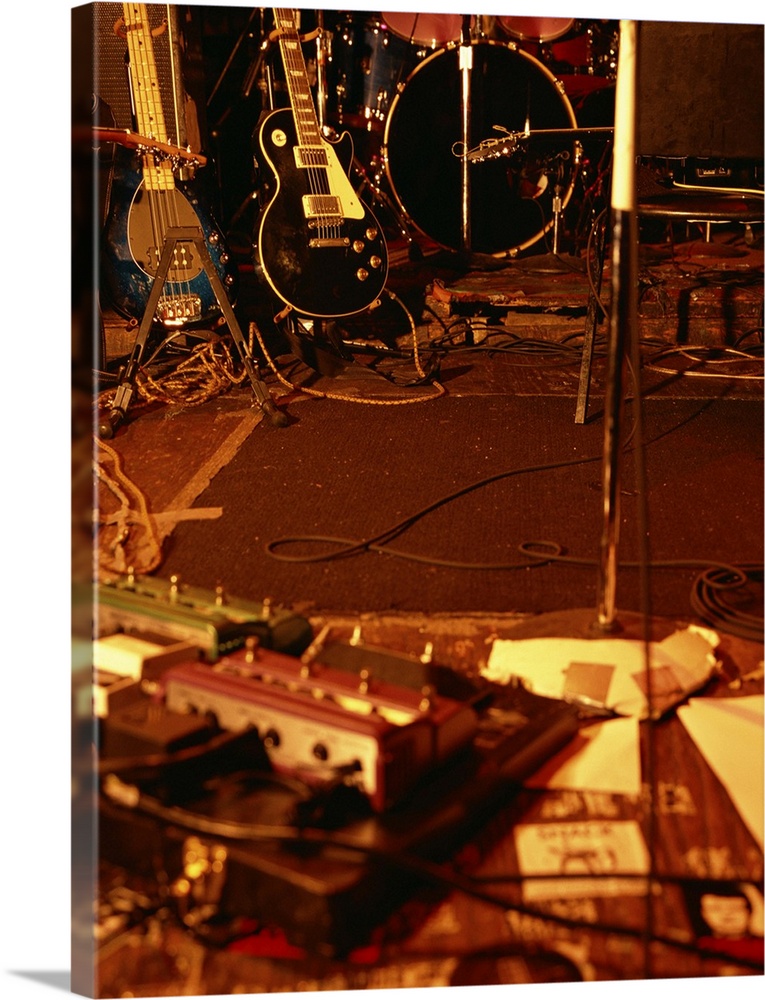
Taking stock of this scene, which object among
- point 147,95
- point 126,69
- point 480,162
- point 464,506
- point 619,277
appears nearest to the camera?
point 619,277

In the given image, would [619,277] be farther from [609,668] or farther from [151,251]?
[151,251]

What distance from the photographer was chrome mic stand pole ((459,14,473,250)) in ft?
14.3

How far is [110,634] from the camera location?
131 cm

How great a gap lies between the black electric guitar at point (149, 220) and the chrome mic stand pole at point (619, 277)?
205cm

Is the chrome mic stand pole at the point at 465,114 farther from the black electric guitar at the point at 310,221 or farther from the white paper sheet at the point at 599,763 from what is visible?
the white paper sheet at the point at 599,763

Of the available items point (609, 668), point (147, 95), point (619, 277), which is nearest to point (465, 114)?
point (147, 95)

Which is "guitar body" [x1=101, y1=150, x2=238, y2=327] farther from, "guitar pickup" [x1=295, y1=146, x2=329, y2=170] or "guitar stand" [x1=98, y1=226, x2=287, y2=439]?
"guitar stand" [x1=98, y1=226, x2=287, y2=439]

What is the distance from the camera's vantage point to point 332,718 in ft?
3.34

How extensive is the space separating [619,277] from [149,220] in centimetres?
222

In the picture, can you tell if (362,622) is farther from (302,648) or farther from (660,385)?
(660,385)

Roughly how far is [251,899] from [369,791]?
145 millimetres

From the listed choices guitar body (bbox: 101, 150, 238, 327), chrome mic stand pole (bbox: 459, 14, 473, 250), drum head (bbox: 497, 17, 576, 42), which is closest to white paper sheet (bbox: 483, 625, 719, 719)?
guitar body (bbox: 101, 150, 238, 327)

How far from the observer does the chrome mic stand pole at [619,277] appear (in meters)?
1.34

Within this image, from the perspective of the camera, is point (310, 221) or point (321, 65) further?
point (321, 65)
